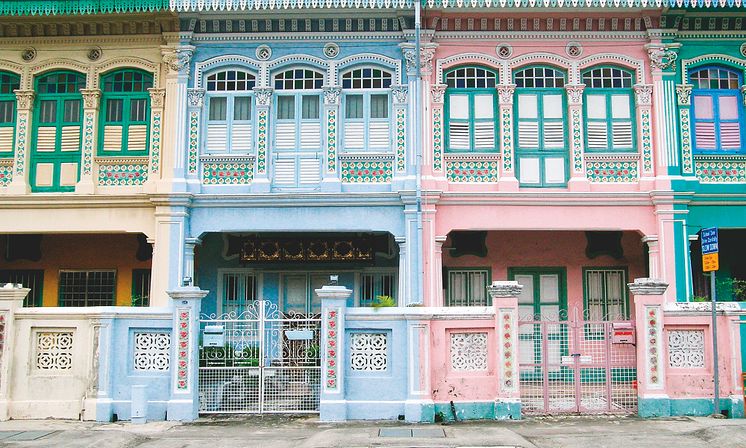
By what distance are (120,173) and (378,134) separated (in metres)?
5.18

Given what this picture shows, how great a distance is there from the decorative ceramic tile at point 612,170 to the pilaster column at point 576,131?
190 mm

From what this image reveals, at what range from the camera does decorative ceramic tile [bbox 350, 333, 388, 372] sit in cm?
1152

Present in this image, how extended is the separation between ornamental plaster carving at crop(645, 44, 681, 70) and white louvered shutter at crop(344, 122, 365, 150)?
5.82 m

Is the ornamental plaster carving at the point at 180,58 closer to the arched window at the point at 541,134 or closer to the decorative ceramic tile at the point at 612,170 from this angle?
the arched window at the point at 541,134

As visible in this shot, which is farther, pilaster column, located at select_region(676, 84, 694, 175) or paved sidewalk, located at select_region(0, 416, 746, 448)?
pilaster column, located at select_region(676, 84, 694, 175)

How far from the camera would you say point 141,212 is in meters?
15.2

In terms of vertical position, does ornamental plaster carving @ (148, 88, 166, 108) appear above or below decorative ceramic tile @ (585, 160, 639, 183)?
above

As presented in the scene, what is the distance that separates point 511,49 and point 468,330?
6.49 metres

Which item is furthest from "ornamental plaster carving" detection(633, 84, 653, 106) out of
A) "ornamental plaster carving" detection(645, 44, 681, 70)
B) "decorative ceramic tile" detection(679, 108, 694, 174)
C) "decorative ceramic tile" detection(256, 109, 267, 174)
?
"decorative ceramic tile" detection(256, 109, 267, 174)

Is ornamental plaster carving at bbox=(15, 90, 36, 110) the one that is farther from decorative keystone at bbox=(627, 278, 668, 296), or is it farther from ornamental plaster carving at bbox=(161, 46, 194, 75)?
decorative keystone at bbox=(627, 278, 668, 296)

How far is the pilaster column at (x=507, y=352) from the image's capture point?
36.9 feet

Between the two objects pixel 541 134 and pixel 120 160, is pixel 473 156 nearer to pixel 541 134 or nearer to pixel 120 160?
pixel 541 134

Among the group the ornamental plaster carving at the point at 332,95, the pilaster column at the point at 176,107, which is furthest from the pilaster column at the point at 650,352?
the pilaster column at the point at 176,107

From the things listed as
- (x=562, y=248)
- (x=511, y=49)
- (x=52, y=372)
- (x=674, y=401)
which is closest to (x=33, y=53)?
(x=52, y=372)
